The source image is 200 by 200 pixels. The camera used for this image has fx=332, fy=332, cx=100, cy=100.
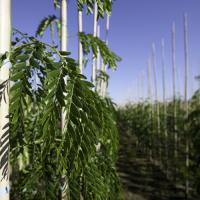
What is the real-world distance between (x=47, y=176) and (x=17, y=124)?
0.72 meters

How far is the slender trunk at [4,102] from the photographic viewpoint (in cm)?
111

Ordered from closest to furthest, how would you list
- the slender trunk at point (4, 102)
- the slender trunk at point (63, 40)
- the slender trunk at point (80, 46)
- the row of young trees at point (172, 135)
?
the slender trunk at point (4, 102), the slender trunk at point (63, 40), the slender trunk at point (80, 46), the row of young trees at point (172, 135)

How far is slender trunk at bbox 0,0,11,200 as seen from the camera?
111 centimetres

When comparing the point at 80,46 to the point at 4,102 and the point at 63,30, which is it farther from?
the point at 4,102

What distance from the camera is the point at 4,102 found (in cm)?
114

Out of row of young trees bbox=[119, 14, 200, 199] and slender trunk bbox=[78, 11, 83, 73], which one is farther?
row of young trees bbox=[119, 14, 200, 199]

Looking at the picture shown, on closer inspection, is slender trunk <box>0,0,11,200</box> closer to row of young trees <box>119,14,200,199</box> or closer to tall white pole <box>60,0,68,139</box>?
tall white pole <box>60,0,68,139</box>

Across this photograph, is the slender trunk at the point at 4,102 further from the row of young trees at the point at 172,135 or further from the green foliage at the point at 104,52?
the row of young trees at the point at 172,135

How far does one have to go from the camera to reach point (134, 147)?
14633 mm

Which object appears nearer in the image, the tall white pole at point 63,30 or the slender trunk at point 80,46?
the tall white pole at point 63,30

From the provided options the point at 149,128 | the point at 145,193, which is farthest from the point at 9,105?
the point at 149,128

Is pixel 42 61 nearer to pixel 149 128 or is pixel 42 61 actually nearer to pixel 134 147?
pixel 149 128

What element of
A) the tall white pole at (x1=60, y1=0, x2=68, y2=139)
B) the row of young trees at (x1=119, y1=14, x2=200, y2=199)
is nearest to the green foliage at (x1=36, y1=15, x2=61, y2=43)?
the tall white pole at (x1=60, y1=0, x2=68, y2=139)

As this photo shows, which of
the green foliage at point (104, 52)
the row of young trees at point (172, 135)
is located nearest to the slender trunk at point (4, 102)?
the green foliage at point (104, 52)
